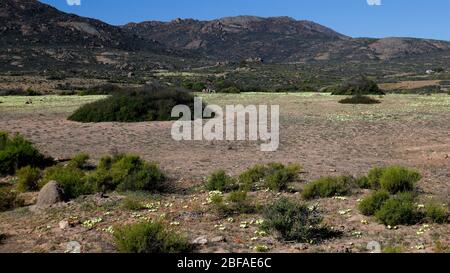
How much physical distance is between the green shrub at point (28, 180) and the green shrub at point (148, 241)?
4.49 metres

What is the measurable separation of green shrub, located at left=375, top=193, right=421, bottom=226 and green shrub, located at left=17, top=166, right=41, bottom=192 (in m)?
6.91

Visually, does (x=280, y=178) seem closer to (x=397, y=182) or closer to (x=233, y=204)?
(x=233, y=204)

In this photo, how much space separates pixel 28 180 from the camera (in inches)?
438

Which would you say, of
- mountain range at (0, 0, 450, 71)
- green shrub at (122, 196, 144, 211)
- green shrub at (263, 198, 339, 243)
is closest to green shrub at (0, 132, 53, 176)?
green shrub at (122, 196, 144, 211)

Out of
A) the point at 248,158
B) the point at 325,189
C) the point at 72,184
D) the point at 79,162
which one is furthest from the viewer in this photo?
the point at 248,158

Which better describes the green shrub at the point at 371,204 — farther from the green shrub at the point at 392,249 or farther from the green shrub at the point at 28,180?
the green shrub at the point at 28,180

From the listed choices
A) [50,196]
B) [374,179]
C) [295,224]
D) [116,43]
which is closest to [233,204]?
[295,224]

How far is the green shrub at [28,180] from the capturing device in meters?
11.1

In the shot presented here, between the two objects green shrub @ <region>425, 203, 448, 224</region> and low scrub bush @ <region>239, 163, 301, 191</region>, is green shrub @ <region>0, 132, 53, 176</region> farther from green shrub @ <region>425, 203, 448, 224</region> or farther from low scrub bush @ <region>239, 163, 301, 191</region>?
green shrub @ <region>425, 203, 448, 224</region>

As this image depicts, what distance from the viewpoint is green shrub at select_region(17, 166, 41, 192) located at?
36.3ft

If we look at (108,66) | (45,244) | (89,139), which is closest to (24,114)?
(89,139)

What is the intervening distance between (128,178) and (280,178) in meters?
3.02

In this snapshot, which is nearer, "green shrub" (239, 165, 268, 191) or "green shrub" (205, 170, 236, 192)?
"green shrub" (205, 170, 236, 192)

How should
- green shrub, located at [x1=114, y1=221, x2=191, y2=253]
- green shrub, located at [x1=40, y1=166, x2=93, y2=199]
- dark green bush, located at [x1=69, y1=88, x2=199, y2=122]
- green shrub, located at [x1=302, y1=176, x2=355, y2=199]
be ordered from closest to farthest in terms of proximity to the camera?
green shrub, located at [x1=114, y1=221, x2=191, y2=253], green shrub, located at [x1=302, y1=176, x2=355, y2=199], green shrub, located at [x1=40, y1=166, x2=93, y2=199], dark green bush, located at [x1=69, y1=88, x2=199, y2=122]
